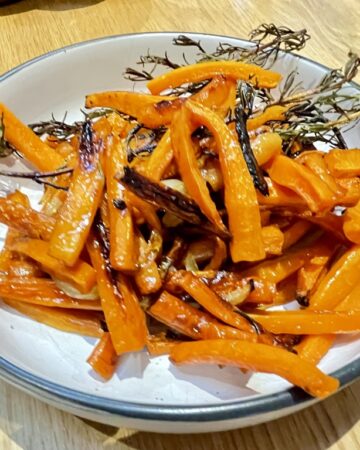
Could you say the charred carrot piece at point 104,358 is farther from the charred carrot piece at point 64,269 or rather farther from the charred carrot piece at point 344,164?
the charred carrot piece at point 344,164

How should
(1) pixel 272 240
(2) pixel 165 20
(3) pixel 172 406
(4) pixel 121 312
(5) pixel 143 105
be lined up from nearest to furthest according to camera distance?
(3) pixel 172 406, (4) pixel 121 312, (1) pixel 272 240, (5) pixel 143 105, (2) pixel 165 20

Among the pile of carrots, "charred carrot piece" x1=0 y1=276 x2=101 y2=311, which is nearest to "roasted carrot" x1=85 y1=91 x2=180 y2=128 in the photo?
the pile of carrots

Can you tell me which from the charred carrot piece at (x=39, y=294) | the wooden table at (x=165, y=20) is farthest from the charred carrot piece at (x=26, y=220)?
the wooden table at (x=165, y=20)

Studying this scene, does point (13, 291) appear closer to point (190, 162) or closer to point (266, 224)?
point (190, 162)

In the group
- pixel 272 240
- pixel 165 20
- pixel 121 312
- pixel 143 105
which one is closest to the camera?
pixel 121 312

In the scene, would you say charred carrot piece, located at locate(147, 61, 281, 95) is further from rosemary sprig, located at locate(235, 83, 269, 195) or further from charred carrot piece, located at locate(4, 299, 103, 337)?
charred carrot piece, located at locate(4, 299, 103, 337)

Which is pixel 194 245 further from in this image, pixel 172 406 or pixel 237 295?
pixel 172 406

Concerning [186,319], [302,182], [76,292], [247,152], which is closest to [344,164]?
[302,182]
